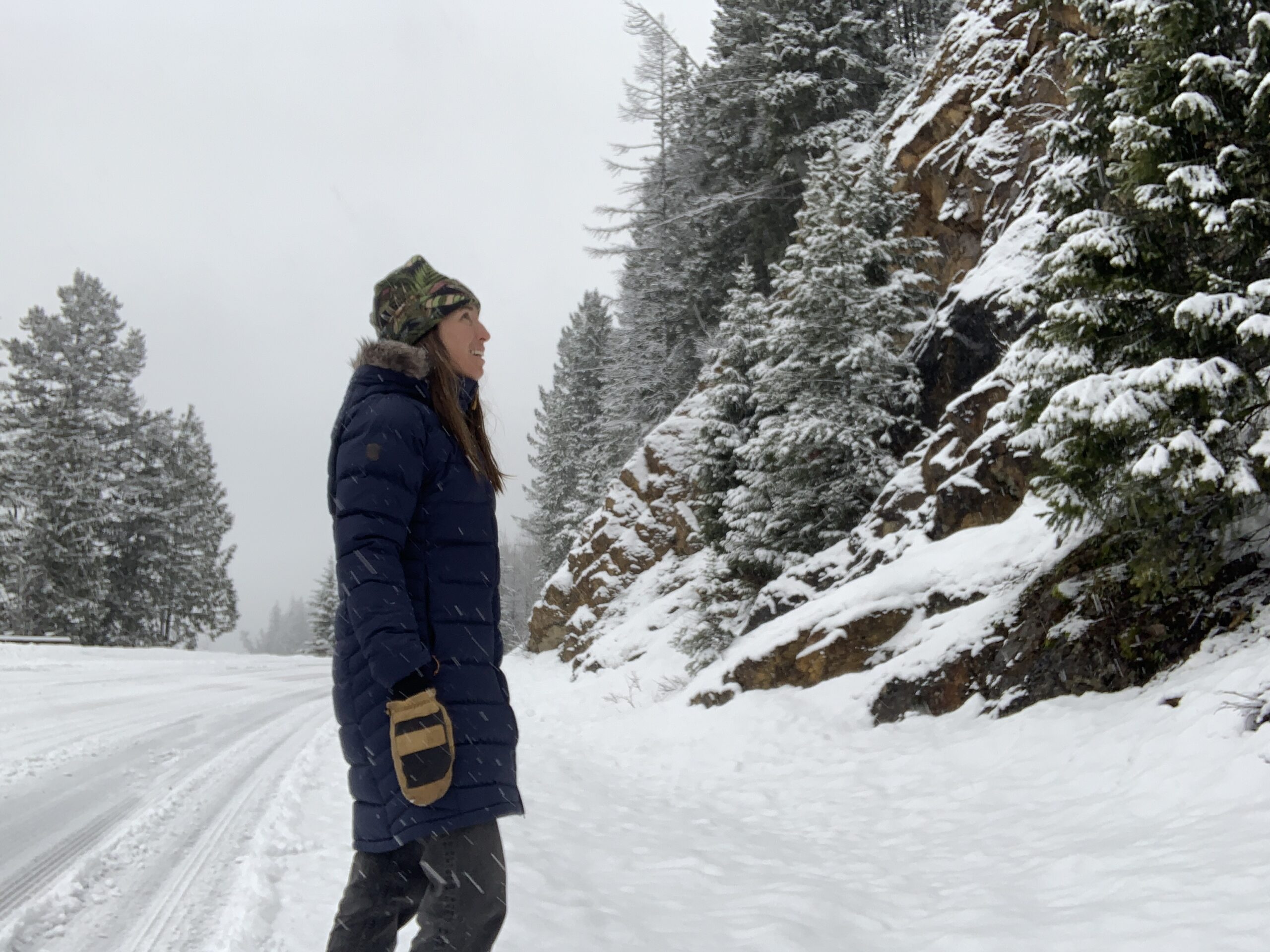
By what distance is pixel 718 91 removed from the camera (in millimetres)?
24234

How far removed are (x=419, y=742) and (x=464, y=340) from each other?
1.28m

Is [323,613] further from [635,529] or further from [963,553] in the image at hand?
[963,553]

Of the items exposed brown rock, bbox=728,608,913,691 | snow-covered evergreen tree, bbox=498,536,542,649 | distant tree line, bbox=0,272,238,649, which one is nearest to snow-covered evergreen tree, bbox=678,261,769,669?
exposed brown rock, bbox=728,608,913,691

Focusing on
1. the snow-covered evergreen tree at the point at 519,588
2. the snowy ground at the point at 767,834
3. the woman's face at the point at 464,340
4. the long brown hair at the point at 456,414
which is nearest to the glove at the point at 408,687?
the long brown hair at the point at 456,414

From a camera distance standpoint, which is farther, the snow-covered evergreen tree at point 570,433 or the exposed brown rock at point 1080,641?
the snow-covered evergreen tree at point 570,433

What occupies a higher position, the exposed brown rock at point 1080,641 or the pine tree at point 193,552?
the pine tree at point 193,552

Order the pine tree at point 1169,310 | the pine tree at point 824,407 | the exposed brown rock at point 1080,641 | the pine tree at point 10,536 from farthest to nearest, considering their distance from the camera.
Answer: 1. the pine tree at point 10,536
2. the pine tree at point 824,407
3. the exposed brown rock at point 1080,641
4. the pine tree at point 1169,310

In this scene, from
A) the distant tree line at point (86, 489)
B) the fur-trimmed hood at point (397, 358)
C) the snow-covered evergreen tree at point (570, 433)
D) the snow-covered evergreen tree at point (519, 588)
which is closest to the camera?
the fur-trimmed hood at point (397, 358)

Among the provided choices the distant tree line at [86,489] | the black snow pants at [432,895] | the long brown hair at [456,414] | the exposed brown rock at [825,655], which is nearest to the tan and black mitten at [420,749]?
the black snow pants at [432,895]

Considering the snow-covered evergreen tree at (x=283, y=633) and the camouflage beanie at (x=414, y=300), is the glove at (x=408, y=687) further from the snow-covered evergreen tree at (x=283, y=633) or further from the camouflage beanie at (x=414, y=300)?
the snow-covered evergreen tree at (x=283, y=633)

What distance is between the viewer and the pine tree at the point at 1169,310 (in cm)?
505

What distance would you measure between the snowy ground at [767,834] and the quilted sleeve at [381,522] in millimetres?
1971

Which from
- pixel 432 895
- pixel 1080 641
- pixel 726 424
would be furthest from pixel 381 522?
pixel 726 424

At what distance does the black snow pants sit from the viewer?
2.02 m
